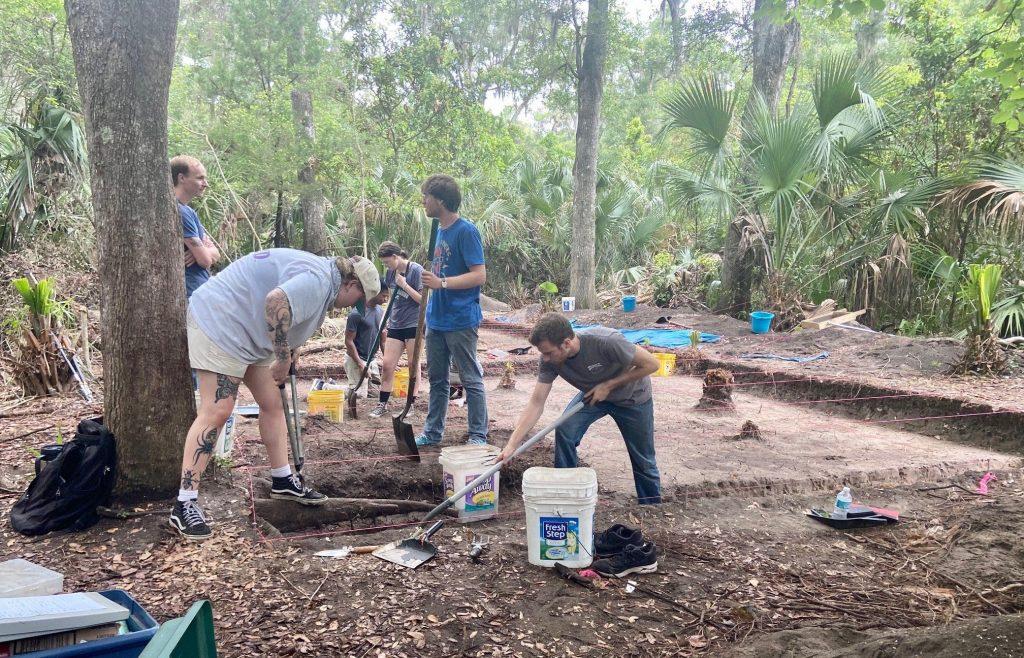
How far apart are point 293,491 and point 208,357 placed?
97 cm

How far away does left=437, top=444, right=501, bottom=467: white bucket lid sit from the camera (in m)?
3.90

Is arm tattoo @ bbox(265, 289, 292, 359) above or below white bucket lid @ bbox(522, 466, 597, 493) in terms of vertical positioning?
above

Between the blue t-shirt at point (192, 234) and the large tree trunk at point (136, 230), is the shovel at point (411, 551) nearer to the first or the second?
the large tree trunk at point (136, 230)

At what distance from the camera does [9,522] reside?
130 inches

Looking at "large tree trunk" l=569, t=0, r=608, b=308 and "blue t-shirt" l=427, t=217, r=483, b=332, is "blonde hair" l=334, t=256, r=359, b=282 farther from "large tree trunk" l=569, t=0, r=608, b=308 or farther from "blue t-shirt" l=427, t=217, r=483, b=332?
"large tree trunk" l=569, t=0, r=608, b=308

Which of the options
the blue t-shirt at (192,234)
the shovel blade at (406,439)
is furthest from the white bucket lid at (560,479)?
the blue t-shirt at (192,234)

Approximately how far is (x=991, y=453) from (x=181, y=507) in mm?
6053

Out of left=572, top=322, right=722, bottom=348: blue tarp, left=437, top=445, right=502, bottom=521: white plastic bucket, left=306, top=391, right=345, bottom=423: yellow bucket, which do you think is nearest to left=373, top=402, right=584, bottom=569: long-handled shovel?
left=437, top=445, right=502, bottom=521: white plastic bucket

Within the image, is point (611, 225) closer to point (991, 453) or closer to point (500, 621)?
point (991, 453)

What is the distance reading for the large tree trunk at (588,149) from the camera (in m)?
13.0

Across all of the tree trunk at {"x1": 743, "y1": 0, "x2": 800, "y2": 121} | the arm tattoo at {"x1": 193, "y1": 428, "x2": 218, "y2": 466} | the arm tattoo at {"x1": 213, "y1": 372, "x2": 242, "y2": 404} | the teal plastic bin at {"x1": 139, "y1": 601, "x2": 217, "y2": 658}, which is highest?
the tree trunk at {"x1": 743, "y1": 0, "x2": 800, "y2": 121}

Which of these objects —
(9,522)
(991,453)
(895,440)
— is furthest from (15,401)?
(991,453)

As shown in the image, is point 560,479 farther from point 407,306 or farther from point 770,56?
point 770,56

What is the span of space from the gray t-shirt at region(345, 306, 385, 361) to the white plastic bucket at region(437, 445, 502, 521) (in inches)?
105
